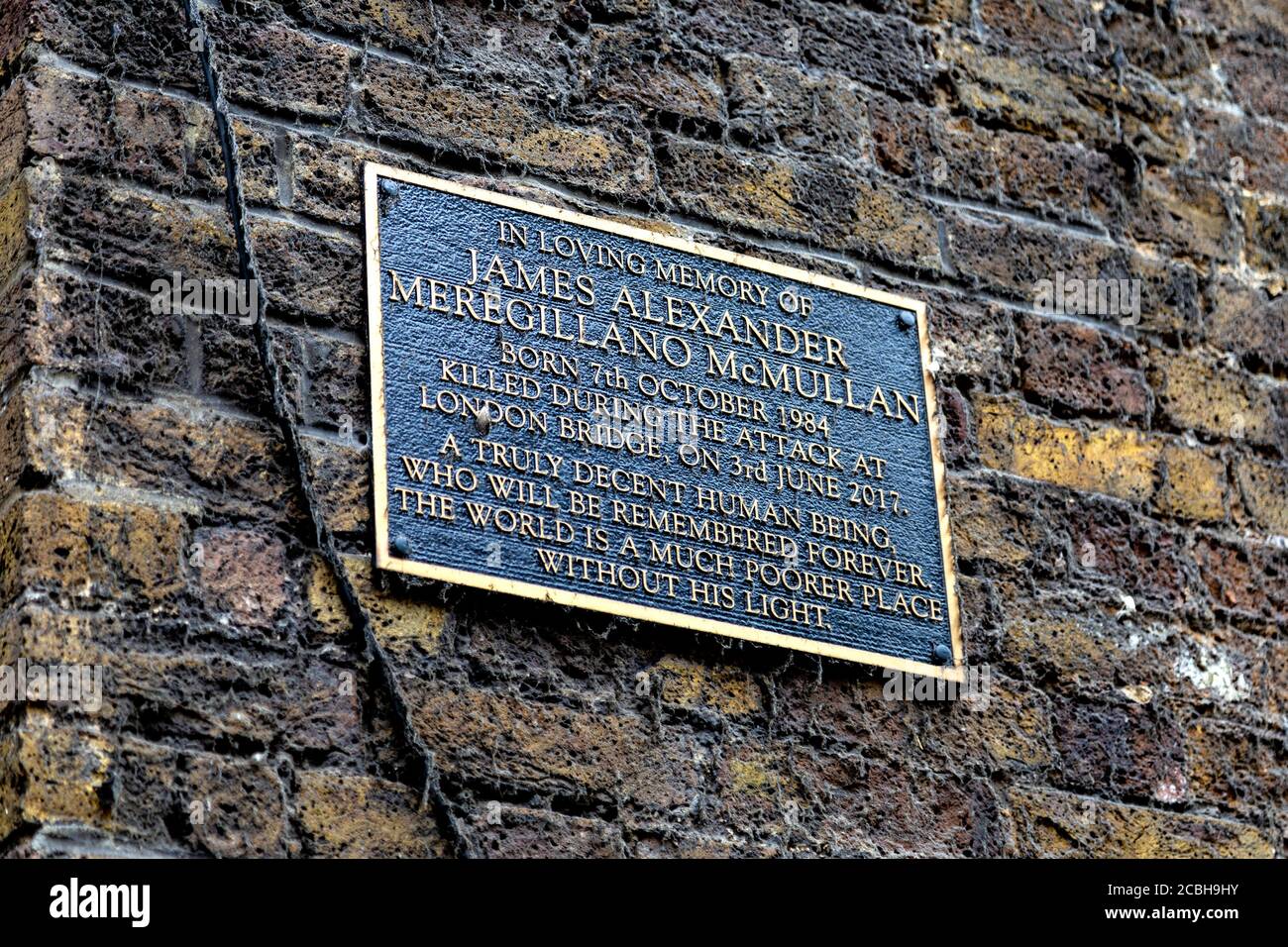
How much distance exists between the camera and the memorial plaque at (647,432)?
4535mm

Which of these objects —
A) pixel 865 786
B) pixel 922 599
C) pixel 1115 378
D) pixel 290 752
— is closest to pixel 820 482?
pixel 922 599

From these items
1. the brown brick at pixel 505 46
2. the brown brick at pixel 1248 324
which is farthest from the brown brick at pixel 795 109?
the brown brick at pixel 1248 324

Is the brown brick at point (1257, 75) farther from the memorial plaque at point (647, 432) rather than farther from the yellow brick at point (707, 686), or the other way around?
the yellow brick at point (707, 686)

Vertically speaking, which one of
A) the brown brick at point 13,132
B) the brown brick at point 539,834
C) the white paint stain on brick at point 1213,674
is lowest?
the brown brick at point 539,834

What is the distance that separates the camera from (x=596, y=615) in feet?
15.0

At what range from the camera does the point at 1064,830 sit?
493 cm

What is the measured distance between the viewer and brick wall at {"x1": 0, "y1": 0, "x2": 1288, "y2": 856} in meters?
4.18

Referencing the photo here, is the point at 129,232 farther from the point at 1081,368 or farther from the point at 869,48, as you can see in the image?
the point at 1081,368

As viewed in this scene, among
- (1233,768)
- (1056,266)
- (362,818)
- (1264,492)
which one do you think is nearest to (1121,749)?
(1233,768)

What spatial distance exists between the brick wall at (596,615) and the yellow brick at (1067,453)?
0.04 feet

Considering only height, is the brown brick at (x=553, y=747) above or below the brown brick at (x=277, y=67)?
below

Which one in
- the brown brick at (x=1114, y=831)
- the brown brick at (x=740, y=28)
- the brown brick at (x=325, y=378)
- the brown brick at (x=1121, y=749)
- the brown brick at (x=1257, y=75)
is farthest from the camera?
the brown brick at (x=1257, y=75)

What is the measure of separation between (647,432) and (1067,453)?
4.12 ft

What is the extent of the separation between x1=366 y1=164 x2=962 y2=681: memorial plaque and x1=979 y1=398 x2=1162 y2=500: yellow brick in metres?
0.21
